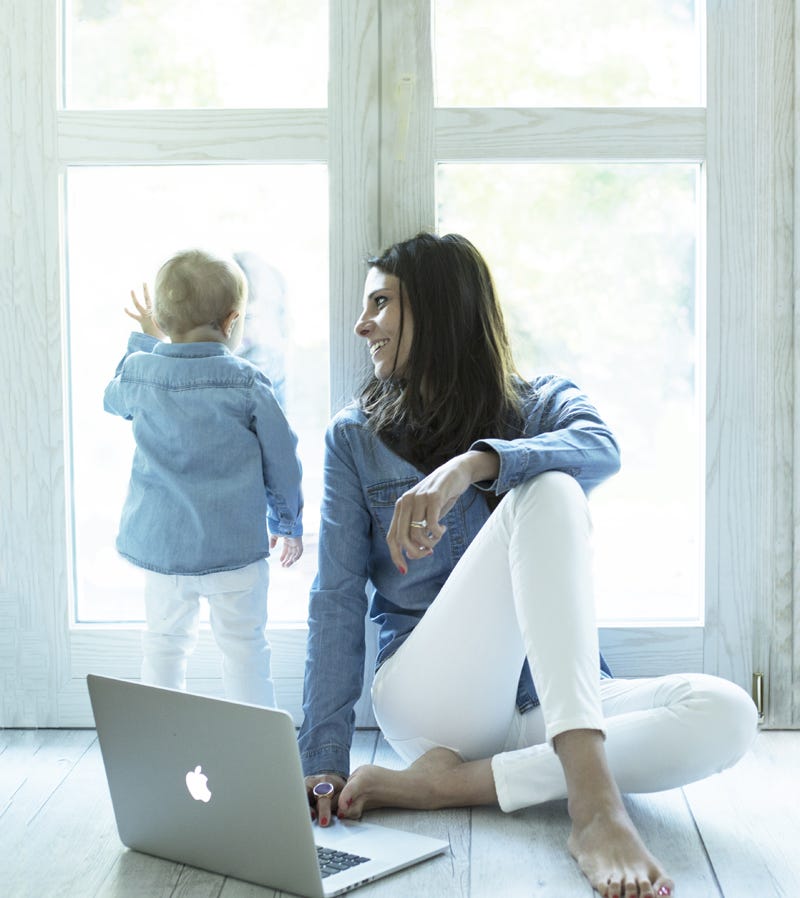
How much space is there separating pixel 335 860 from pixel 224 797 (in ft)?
0.60

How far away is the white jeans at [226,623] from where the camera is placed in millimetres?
2061

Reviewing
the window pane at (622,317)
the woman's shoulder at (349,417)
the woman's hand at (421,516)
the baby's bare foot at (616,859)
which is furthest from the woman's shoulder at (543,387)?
the baby's bare foot at (616,859)

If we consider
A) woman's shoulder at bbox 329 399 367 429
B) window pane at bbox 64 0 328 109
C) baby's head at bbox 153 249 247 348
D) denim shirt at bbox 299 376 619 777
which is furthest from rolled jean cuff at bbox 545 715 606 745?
window pane at bbox 64 0 328 109

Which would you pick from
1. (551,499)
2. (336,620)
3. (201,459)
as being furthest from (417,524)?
(201,459)

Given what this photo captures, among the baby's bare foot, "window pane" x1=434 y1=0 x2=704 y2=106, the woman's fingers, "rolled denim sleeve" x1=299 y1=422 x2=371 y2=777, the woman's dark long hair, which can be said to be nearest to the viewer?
the baby's bare foot

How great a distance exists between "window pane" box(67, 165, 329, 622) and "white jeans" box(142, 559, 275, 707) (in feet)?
0.52

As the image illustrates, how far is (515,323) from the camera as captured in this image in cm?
219

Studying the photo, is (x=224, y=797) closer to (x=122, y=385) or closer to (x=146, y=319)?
(x=122, y=385)

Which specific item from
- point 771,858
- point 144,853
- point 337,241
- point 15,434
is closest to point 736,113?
point 337,241

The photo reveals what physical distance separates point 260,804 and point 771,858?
0.68 m

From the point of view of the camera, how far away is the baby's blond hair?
6.81ft

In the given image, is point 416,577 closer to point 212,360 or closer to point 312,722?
point 312,722

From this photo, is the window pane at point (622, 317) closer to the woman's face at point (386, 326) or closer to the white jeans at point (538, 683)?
the woman's face at point (386, 326)

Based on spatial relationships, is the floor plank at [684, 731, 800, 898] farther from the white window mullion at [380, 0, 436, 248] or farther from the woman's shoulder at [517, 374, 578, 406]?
the white window mullion at [380, 0, 436, 248]
